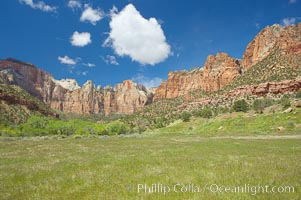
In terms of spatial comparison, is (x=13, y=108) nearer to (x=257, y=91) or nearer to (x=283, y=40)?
(x=257, y=91)

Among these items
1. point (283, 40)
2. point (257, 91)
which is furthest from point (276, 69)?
point (283, 40)

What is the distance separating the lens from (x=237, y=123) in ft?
214

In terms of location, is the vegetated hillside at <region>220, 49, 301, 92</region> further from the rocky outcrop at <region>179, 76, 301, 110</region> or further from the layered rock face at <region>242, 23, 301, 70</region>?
the layered rock face at <region>242, 23, 301, 70</region>

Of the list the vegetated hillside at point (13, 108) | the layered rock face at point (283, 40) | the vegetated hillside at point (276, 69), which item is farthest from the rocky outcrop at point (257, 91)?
the vegetated hillside at point (13, 108)

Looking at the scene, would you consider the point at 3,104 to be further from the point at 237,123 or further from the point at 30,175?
the point at 30,175

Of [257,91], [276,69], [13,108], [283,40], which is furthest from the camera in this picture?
[283,40]

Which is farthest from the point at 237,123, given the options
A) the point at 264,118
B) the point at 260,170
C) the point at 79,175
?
the point at 79,175

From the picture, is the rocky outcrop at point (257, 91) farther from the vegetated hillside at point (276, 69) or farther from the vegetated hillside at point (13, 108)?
the vegetated hillside at point (13, 108)

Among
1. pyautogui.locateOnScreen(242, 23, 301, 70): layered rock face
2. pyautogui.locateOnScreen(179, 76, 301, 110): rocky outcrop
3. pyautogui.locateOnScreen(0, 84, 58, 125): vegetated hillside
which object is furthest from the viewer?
pyautogui.locateOnScreen(242, 23, 301, 70): layered rock face

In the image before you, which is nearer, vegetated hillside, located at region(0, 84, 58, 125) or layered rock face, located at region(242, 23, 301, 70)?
vegetated hillside, located at region(0, 84, 58, 125)

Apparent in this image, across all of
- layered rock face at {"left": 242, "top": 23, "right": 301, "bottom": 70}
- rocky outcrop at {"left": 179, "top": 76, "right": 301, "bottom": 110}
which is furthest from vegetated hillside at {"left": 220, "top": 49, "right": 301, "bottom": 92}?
layered rock face at {"left": 242, "top": 23, "right": 301, "bottom": 70}

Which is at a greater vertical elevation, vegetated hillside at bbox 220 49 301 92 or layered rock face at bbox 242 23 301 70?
layered rock face at bbox 242 23 301 70

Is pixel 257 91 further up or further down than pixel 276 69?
further down

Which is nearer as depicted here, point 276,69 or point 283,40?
point 276,69
